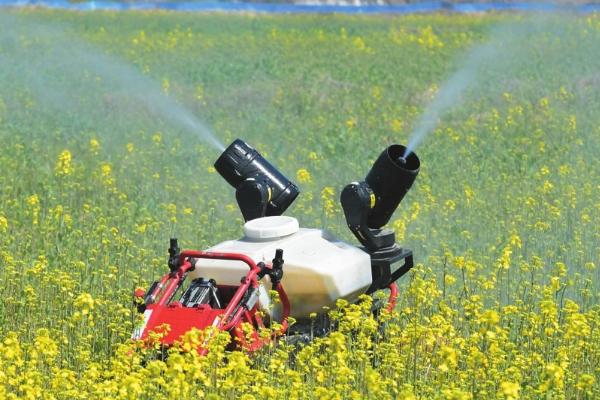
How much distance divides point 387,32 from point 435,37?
5.65 feet

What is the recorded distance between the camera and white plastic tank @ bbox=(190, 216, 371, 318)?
730 centimetres

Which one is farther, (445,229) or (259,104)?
(259,104)

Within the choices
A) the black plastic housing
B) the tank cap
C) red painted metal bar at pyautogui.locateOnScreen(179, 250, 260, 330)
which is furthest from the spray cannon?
red painted metal bar at pyautogui.locateOnScreen(179, 250, 260, 330)

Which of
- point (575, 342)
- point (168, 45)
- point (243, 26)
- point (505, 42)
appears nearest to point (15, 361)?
point (575, 342)

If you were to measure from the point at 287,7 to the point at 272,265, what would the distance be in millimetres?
25997

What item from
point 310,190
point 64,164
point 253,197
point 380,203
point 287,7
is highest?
point 253,197

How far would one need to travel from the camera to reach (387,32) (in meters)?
26.4

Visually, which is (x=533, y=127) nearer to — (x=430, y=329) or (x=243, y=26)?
(x=430, y=329)

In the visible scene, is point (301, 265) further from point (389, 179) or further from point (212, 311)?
point (389, 179)

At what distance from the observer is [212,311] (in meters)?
6.93

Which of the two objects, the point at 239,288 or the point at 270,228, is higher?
the point at 270,228

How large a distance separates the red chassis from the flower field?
15 cm

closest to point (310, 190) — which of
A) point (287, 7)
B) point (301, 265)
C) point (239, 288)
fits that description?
point (301, 265)

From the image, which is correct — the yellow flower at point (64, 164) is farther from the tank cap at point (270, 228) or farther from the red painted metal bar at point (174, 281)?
the red painted metal bar at point (174, 281)
